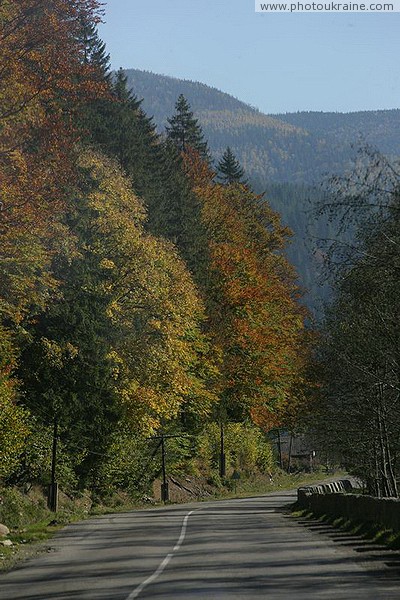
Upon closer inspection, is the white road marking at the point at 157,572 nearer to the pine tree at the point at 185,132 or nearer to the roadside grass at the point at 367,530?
the roadside grass at the point at 367,530

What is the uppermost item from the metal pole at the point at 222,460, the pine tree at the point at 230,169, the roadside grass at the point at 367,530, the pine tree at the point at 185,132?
the pine tree at the point at 185,132

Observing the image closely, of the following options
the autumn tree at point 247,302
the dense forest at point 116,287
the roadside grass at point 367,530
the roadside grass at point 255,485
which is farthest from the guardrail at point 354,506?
the roadside grass at point 255,485

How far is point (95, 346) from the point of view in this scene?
45.9m

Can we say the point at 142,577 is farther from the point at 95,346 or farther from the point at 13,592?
the point at 95,346

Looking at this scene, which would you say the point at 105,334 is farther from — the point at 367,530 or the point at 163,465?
the point at 367,530

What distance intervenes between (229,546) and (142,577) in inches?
257

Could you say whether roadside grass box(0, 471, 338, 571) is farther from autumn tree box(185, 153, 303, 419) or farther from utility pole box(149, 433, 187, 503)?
autumn tree box(185, 153, 303, 419)

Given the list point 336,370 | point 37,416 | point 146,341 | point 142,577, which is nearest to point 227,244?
point 146,341

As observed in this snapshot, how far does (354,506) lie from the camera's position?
28422mm

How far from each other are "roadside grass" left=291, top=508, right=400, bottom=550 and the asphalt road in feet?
1.51

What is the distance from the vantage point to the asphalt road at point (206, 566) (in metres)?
14.7

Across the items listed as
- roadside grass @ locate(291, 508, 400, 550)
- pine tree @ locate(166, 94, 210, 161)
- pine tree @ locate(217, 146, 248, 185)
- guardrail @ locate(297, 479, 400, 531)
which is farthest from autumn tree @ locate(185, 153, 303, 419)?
roadside grass @ locate(291, 508, 400, 550)

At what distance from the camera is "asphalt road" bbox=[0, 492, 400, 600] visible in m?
14.7

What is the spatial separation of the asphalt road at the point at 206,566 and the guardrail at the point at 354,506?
2.90 ft
